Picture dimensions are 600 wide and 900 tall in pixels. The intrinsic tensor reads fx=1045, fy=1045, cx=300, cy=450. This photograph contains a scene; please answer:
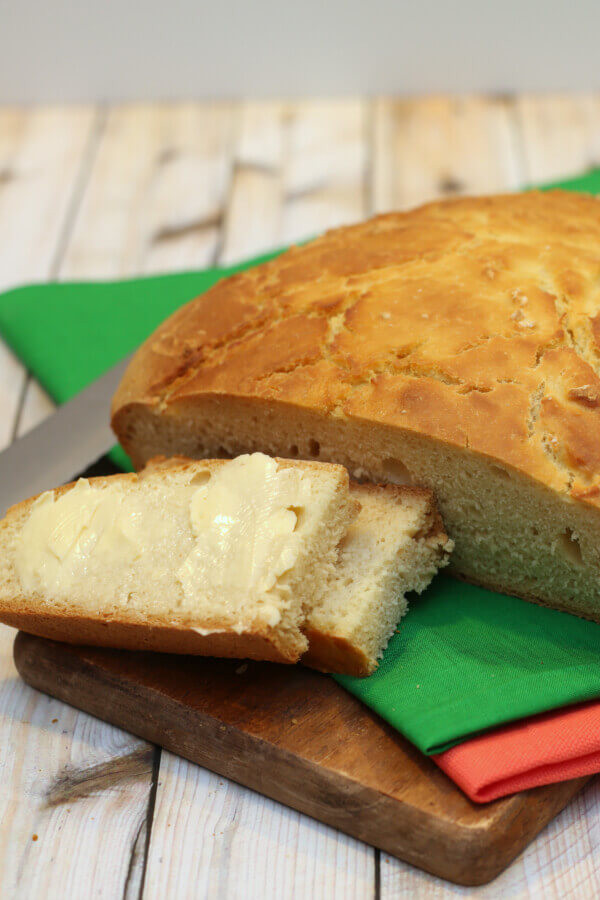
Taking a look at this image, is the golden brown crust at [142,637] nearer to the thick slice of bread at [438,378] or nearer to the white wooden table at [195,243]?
the white wooden table at [195,243]

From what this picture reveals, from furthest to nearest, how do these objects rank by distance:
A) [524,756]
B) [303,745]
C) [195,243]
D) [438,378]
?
1. [195,243]
2. [438,378]
3. [303,745]
4. [524,756]

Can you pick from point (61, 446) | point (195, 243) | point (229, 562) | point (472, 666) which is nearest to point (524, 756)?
point (472, 666)

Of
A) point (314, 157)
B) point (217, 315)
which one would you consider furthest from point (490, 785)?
point (314, 157)

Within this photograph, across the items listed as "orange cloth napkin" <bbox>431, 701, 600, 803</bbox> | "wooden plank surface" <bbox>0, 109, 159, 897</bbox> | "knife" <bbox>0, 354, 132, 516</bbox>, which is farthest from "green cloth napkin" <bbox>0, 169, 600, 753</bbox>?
"wooden plank surface" <bbox>0, 109, 159, 897</bbox>

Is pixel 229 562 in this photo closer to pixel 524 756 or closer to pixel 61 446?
pixel 524 756

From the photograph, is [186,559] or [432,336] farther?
[432,336]

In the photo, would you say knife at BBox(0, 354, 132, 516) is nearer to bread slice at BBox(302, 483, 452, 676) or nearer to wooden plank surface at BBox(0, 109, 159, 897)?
wooden plank surface at BBox(0, 109, 159, 897)
